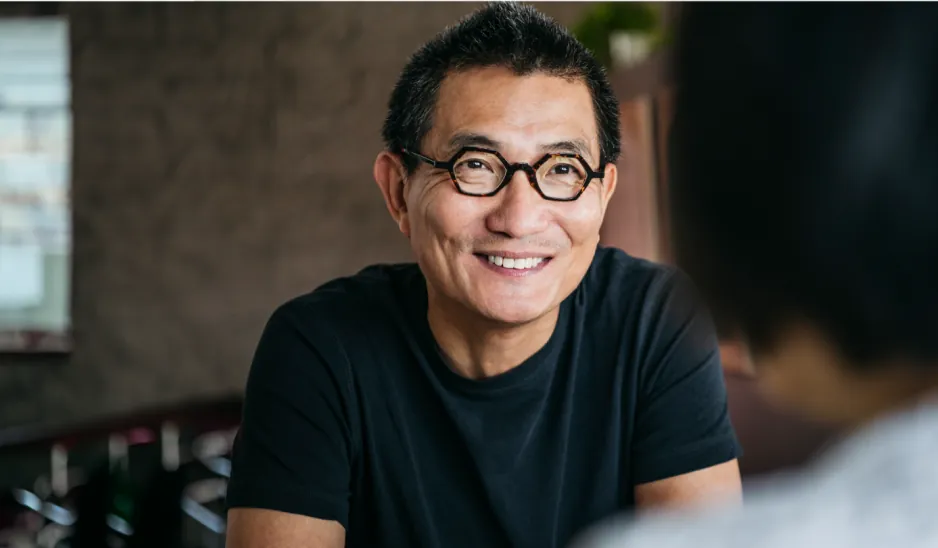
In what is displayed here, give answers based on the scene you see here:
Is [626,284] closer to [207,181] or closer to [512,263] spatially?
[512,263]

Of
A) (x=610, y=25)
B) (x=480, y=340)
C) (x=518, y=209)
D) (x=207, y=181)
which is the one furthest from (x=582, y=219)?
(x=207, y=181)

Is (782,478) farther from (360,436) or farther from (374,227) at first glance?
(374,227)

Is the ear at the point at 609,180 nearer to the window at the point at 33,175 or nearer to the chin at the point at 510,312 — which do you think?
the chin at the point at 510,312

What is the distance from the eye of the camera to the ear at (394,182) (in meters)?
1.31

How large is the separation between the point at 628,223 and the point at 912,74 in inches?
77.1

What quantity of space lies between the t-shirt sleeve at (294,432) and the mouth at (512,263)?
0.23 m

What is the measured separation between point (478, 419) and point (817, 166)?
0.97 m

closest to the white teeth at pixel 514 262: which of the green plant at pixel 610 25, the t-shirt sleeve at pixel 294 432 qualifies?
the t-shirt sleeve at pixel 294 432

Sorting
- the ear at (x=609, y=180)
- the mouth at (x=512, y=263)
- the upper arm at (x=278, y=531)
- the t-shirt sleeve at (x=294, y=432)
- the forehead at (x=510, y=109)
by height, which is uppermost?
the forehead at (x=510, y=109)

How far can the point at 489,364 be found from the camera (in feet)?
4.20

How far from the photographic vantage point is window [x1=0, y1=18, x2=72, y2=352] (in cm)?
466

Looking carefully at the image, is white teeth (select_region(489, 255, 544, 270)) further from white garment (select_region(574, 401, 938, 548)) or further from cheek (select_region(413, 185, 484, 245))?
white garment (select_region(574, 401, 938, 548))

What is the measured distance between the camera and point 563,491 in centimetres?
125

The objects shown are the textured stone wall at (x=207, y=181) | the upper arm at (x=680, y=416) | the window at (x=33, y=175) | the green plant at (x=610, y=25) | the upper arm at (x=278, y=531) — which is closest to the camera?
the upper arm at (x=278, y=531)
